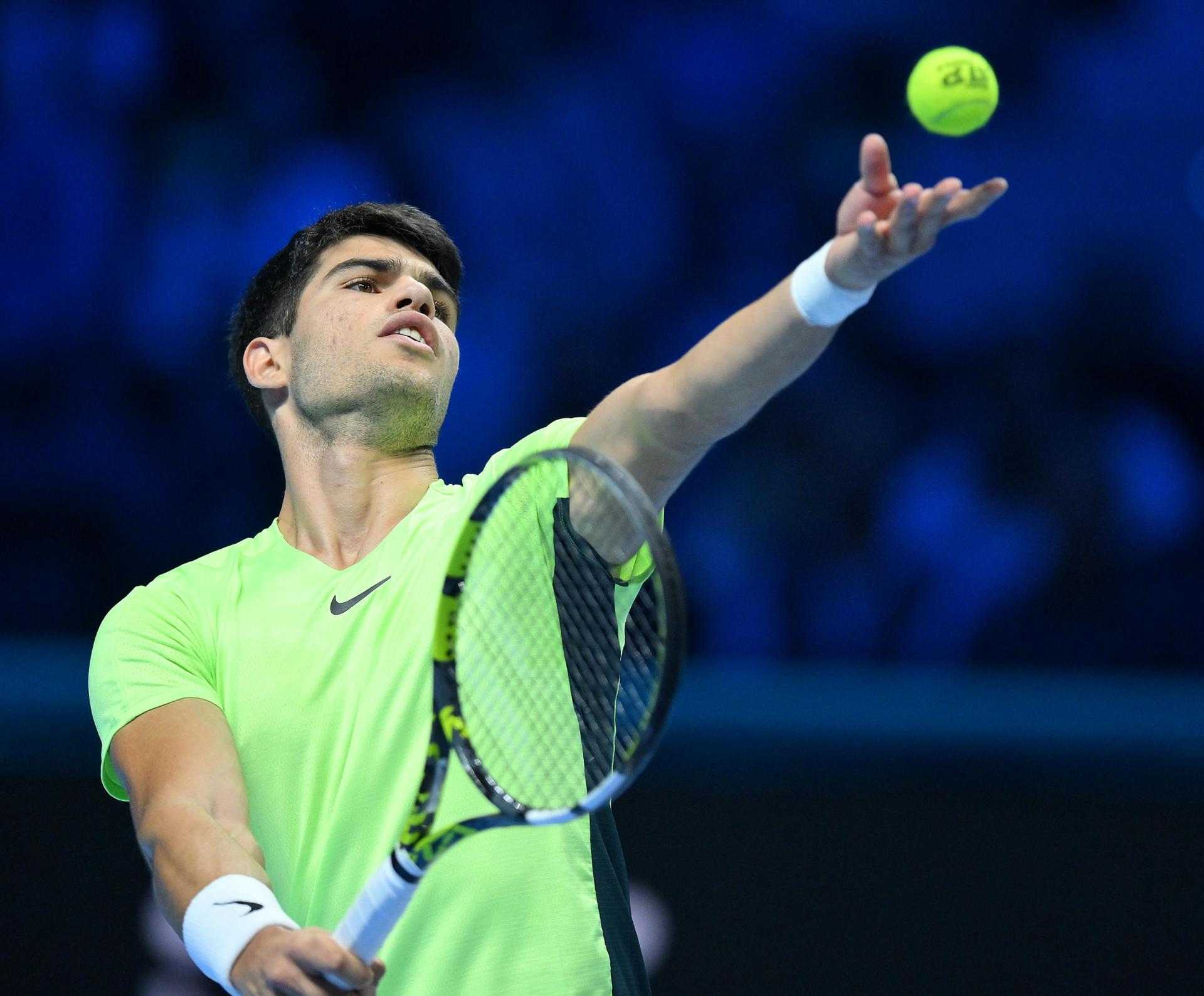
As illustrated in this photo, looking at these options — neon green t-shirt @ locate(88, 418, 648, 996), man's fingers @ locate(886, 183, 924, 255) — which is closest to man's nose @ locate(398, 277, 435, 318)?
neon green t-shirt @ locate(88, 418, 648, 996)

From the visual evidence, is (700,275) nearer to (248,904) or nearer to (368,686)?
(368,686)

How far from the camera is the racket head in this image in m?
2.28

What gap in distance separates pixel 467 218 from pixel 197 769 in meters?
3.47

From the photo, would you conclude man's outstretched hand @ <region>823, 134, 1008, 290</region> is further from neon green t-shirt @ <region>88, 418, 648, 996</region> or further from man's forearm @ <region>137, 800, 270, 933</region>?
man's forearm @ <region>137, 800, 270, 933</region>

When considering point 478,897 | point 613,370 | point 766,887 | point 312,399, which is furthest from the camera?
point 613,370

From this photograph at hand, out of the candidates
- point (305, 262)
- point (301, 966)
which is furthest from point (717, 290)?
point (301, 966)

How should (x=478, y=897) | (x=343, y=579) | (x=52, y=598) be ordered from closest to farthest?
(x=478, y=897)
(x=343, y=579)
(x=52, y=598)

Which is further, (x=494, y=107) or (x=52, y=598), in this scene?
(x=494, y=107)

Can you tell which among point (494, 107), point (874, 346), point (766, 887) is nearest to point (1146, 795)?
point (766, 887)

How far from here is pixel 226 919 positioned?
2.19m

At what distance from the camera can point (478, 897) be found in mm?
2389

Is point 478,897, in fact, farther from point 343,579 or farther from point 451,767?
point 343,579

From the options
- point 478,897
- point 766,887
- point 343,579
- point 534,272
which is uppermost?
point 534,272

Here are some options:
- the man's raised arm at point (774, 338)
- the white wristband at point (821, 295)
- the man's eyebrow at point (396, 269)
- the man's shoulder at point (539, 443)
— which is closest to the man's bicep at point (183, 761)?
the man's shoulder at point (539, 443)
